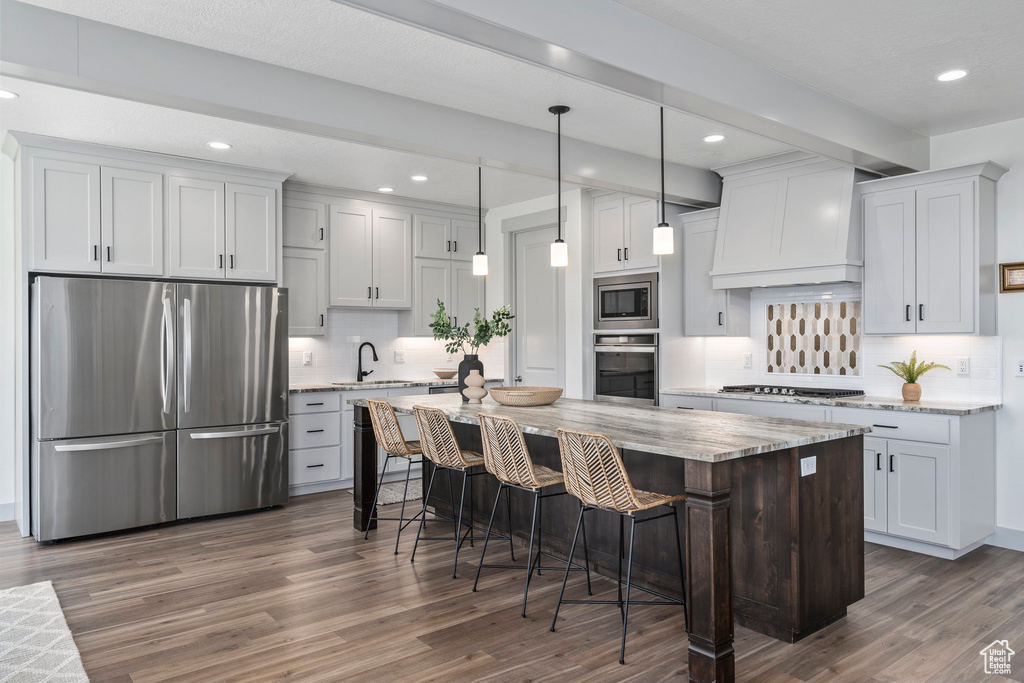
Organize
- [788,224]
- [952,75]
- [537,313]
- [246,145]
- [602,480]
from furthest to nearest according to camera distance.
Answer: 1. [537,313]
2. [788,224]
3. [246,145]
4. [952,75]
5. [602,480]

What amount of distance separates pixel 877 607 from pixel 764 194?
2.95 meters

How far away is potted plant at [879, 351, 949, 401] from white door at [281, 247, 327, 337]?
4407 millimetres

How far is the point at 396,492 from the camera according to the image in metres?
5.77

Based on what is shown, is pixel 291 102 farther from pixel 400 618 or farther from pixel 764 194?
pixel 764 194

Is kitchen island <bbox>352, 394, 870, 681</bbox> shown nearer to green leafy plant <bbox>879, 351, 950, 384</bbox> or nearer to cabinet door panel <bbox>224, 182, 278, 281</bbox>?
green leafy plant <bbox>879, 351, 950, 384</bbox>

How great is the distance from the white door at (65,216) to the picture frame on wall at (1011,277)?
5.77 m

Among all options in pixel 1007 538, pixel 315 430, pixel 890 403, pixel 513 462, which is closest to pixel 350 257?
pixel 315 430

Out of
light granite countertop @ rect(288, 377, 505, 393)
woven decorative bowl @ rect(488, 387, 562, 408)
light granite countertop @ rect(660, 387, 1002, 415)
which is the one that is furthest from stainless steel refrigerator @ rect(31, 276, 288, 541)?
light granite countertop @ rect(660, 387, 1002, 415)

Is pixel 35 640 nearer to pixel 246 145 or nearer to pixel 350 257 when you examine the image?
pixel 246 145

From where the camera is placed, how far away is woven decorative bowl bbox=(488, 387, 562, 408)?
4.15 metres

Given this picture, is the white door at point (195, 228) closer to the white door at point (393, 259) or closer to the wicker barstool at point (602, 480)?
the white door at point (393, 259)

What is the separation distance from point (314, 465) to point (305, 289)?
4.88 feet

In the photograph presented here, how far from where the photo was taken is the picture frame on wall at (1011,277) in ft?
13.7

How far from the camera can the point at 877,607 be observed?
3.26 metres
